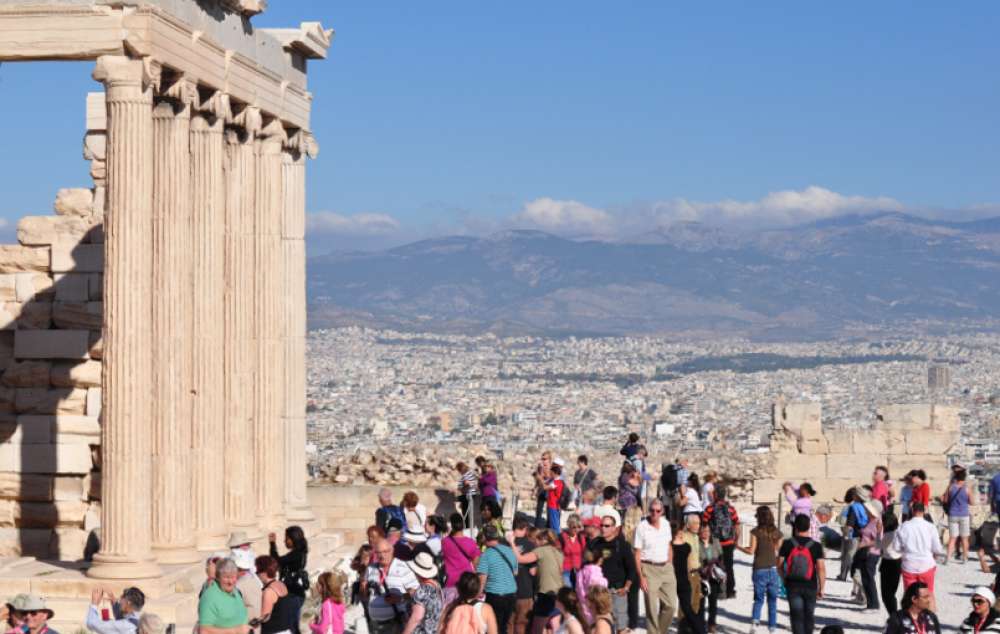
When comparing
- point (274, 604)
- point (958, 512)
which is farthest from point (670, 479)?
point (274, 604)

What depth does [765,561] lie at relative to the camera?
21469mm

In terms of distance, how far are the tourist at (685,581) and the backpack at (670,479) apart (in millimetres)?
6653

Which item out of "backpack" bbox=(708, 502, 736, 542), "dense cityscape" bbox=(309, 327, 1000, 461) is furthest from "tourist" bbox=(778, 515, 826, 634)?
"dense cityscape" bbox=(309, 327, 1000, 461)

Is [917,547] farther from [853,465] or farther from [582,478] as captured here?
[853,465]

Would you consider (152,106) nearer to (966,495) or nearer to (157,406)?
(157,406)

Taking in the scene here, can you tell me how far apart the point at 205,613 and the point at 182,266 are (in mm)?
6784

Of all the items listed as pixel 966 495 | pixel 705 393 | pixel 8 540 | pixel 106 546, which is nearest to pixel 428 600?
pixel 106 546

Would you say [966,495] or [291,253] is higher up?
[291,253]

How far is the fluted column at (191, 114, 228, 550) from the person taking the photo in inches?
941

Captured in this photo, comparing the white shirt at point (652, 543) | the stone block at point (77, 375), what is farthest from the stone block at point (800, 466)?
the white shirt at point (652, 543)

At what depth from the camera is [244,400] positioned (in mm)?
25531

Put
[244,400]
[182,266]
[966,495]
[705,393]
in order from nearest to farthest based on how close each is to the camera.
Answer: [182,266], [244,400], [966,495], [705,393]

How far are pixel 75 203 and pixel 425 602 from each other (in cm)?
1121

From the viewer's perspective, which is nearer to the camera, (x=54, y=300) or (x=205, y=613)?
(x=205, y=613)
